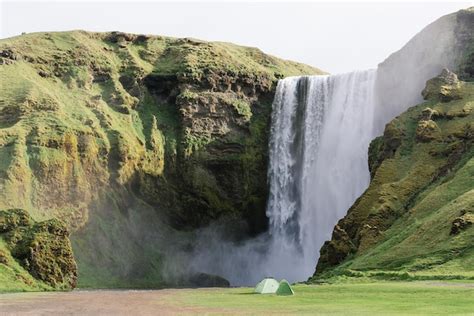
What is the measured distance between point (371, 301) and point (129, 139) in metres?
72.0

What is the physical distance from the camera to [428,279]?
5125 centimetres

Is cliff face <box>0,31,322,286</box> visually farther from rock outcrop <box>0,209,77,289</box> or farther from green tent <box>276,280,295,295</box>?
green tent <box>276,280,295,295</box>

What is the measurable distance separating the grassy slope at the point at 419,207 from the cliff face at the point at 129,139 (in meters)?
31.0

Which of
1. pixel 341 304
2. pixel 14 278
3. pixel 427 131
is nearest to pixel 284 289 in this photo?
pixel 341 304

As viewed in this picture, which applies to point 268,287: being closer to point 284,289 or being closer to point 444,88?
point 284,289

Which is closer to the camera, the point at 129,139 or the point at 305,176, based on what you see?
the point at 305,176

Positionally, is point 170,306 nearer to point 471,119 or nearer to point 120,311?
point 120,311

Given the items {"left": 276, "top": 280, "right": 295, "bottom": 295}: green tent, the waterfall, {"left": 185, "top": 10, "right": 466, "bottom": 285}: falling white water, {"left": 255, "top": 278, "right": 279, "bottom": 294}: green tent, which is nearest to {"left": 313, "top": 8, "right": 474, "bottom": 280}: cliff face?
{"left": 185, "top": 10, "right": 466, "bottom": 285}: falling white water

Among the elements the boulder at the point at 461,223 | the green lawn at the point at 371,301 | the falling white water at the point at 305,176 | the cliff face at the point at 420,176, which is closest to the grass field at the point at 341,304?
the green lawn at the point at 371,301

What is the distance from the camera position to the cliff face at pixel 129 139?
9588cm

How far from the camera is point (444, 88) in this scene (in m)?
83.8

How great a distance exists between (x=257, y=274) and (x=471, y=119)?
1628 inches

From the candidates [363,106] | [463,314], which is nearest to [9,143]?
[363,106]

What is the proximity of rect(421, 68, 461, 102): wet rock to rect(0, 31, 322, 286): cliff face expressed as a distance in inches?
1302
